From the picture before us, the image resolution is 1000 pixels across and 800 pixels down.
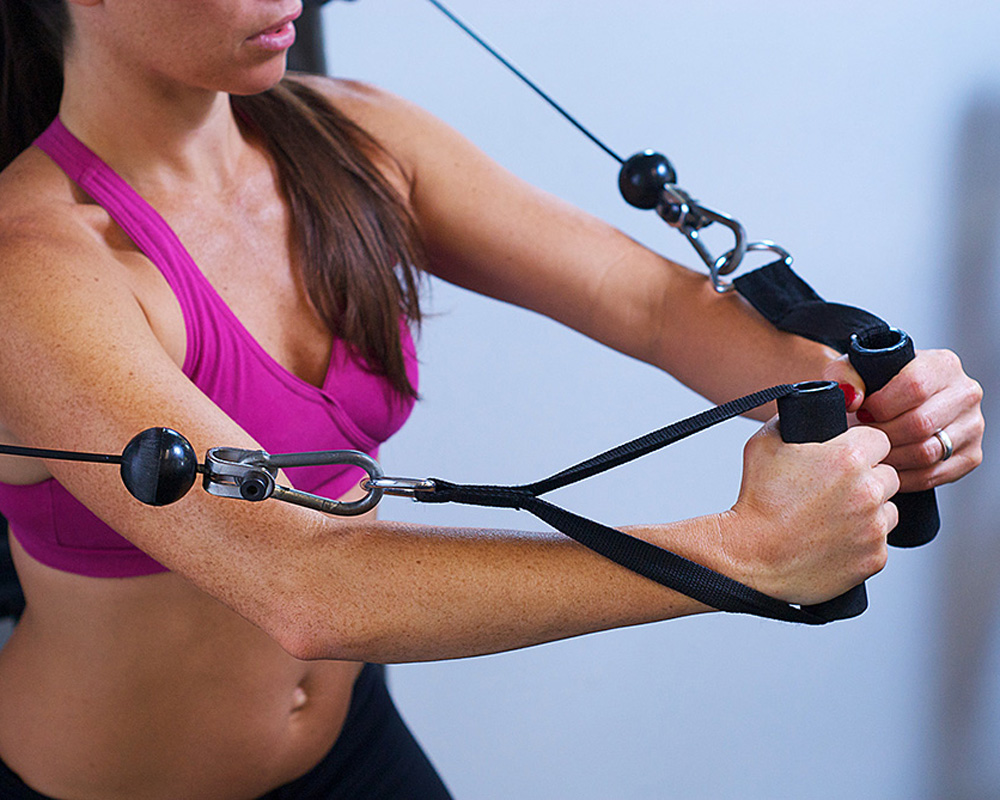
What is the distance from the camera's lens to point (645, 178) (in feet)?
3.03

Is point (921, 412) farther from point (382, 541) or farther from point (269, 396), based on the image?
point (269, 396)

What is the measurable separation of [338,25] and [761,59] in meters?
0.58

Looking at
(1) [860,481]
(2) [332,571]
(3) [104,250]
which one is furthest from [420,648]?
(3) [104,250]

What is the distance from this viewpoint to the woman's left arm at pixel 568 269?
888 millimetres

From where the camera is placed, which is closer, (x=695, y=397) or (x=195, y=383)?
(x=195, y=383)

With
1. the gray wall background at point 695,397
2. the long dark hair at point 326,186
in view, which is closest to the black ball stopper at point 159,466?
the long dark hair at point 326,186

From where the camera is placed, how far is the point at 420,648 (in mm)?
632

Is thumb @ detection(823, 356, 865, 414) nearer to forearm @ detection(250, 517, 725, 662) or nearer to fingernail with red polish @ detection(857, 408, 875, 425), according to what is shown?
fingernail with red polish @ detection(857, 408, 875, 425)

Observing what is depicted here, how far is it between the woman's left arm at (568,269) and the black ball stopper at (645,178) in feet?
0.21

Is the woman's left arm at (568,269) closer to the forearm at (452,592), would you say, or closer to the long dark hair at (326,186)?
the long dark hair at (326,186)

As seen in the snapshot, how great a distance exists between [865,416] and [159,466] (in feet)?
1.47

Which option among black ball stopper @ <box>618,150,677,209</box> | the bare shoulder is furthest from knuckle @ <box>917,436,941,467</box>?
the bare shoulder

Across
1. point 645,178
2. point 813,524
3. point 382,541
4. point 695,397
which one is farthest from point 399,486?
point 695,397

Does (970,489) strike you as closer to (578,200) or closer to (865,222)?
(865,222)
